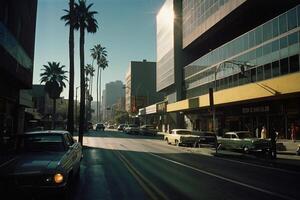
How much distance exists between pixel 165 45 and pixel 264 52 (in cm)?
4412

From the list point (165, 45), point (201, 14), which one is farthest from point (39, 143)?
point (165, 45)

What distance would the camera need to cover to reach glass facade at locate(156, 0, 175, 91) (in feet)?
242

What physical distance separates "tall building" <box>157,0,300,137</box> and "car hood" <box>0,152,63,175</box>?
19.8 meters

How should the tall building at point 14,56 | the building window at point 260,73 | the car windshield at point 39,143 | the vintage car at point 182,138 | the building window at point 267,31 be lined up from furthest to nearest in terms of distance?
the building window at point 260,73 < the building window at point 267,31 < the vintage car at point 182,138 < the tall building at point 14,56 < the car windshield at point 39,143

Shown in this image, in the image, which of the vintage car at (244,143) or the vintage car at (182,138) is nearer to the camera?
the vintage car at (244,143)

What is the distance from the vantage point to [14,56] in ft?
78.7

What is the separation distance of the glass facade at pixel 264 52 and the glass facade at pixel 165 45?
69.1 ft

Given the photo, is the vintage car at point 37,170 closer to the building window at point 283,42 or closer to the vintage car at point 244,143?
the vintage car at point 244,143

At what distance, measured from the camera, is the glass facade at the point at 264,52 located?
3141 centimetres

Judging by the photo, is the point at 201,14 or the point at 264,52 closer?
the point at 264,52

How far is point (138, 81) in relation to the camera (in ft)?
511

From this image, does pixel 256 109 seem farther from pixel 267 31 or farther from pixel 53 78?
pixel 53 78

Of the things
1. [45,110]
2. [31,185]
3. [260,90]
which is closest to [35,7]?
[260,90]

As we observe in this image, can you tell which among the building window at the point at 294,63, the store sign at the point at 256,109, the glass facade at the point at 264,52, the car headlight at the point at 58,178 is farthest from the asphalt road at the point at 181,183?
the store sign at the point at 256,109
